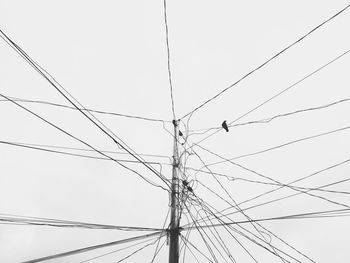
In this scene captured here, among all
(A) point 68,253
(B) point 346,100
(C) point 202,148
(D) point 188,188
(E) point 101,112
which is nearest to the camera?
(A) point 68,253

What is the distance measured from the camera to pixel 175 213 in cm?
659

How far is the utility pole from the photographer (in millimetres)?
5922

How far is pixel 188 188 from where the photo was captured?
6.91m

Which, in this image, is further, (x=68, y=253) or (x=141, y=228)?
(x=141, y=228)

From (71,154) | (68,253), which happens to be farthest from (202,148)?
(68,253)

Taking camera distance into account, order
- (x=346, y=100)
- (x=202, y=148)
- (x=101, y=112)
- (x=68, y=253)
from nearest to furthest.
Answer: (x=68, y=253) < (x=346, y=100) < (x=101, y=112) < (x=202, y=148)

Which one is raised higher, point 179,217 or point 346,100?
point 346,100

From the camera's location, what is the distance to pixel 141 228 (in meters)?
5.96

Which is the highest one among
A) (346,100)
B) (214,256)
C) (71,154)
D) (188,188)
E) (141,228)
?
(346,100)

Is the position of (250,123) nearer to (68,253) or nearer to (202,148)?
(202,148)

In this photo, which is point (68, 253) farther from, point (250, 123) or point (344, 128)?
point (344, 128)

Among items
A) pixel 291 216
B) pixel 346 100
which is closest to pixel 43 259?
pixel 291 216

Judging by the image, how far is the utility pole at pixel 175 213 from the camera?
592 centimetres

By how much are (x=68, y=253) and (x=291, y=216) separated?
3.86 metres
